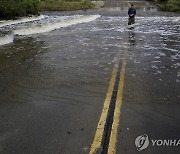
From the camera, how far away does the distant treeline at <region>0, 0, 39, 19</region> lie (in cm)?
3659

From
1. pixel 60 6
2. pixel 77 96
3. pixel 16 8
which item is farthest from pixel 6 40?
pixel 60 6

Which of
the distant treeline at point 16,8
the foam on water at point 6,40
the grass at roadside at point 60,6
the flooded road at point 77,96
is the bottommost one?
the grass at roadside at point 60,6

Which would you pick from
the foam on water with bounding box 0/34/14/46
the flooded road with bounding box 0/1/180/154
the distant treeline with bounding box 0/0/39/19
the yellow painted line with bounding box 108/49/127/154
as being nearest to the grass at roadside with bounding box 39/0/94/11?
the distant treeline with bounding box 0/0/39/19

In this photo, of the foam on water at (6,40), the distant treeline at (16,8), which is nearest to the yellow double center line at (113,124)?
the foam on water at (6,40)

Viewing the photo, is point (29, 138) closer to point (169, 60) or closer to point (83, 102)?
point (83, 102)

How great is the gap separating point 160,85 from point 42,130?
13.7 feet

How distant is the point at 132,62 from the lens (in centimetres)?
1277

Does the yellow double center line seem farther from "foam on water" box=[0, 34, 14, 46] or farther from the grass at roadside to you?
the grass at roadside

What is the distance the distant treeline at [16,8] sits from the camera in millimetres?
36594

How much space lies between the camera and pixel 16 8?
123 ft

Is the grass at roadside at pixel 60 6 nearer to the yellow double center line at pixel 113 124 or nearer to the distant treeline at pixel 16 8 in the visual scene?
the distant treeline at pixel 16 8

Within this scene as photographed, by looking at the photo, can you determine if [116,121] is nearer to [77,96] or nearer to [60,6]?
[77,96]

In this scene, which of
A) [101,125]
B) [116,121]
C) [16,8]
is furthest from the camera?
[16,8]

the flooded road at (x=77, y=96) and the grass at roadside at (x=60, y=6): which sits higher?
the flooded road at (x=77, y=96)
